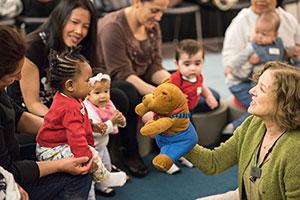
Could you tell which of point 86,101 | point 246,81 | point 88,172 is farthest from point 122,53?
point 88,172

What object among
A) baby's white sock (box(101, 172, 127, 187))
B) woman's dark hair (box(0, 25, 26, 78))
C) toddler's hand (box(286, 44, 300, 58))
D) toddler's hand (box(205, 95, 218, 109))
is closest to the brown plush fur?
woman's dark hair (box(0, 25, 26, 78))

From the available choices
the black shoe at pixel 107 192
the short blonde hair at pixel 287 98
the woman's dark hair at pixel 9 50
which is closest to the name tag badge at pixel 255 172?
the short blonde hair at pixel 287 98

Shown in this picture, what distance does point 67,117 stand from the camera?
1.79 m

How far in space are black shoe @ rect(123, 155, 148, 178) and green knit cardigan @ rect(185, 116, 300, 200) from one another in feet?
2.84

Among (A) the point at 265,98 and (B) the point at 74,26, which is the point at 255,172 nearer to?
(A) the point at 265,98

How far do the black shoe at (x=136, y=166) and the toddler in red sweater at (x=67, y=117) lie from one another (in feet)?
2.19

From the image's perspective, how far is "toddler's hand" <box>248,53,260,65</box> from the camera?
2771 mm

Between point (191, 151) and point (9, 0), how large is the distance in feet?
9.35

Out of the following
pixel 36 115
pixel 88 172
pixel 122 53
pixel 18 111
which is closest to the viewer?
pixel 88 172

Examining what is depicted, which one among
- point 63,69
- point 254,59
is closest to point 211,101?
point 254,59

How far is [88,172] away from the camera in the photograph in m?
1.83

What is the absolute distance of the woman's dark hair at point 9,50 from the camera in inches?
61.1

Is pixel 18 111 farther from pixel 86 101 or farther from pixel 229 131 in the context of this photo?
pixel 229 131

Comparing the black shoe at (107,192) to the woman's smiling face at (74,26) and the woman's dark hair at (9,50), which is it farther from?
the woman's dark hair at (9,50)
